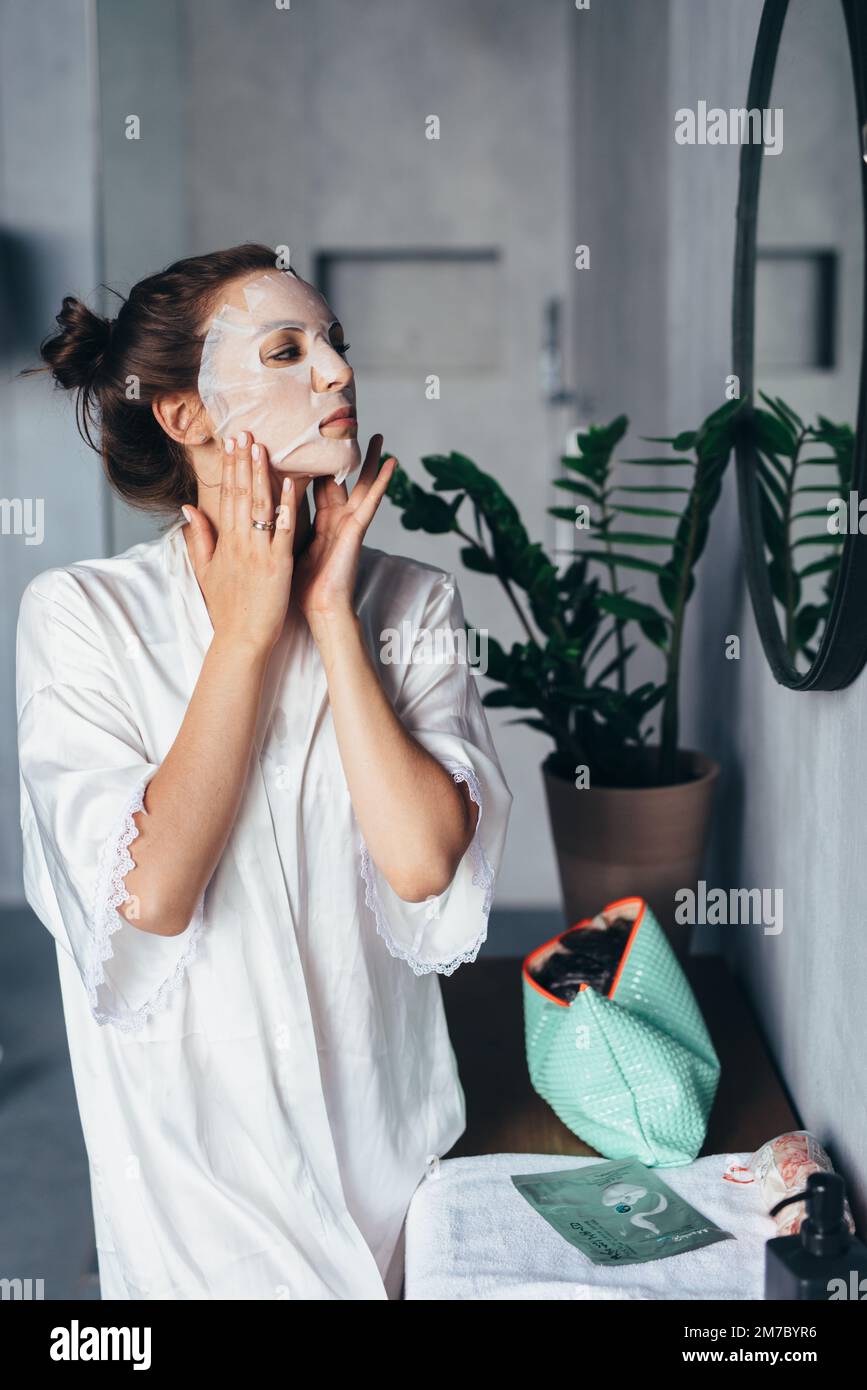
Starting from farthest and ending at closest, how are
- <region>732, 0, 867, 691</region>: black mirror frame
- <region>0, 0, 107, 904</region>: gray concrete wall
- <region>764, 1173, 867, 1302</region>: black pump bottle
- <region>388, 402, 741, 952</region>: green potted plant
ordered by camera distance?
<region>0, 0, 107, 904</region>: gray concrete wall, <region>388, 402, 741, 952</region>: green potted plant, <region>732, 0, 867, 691</region>: black mirror frame, <region>764, 1173, 867, 1302</region>: black pump bottle

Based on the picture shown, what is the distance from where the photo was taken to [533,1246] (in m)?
0.97

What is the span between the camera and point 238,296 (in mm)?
1015

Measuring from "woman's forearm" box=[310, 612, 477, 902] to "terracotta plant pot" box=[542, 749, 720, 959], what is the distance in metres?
0.46

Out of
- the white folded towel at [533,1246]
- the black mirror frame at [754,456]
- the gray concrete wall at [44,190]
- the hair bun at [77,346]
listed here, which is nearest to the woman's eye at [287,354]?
the hair bun at [77,346]

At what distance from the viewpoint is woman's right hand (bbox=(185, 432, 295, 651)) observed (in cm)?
97

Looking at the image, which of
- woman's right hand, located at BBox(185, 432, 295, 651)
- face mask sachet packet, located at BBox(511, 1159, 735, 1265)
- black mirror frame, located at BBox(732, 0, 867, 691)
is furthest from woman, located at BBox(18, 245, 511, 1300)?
black mirror frame, located at BBox(732, 0, 867, 691)

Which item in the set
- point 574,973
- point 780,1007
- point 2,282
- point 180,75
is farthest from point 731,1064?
point 180,75

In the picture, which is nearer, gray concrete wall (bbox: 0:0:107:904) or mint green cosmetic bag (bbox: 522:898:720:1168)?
mint green cosmetic bag (bbox: 522:898:720:1168)

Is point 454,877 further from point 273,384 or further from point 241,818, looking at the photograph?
point 273,384

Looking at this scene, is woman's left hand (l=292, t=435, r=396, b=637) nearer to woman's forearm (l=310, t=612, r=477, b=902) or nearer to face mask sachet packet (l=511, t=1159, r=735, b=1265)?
woman's forearm (l=310, t=612, r=477, b=902)

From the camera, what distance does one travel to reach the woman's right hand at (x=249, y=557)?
97 centimetres

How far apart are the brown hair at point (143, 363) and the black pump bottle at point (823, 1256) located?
2.55 feet

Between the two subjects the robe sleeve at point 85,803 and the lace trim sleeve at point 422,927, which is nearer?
the robe sleeve at point 85,803

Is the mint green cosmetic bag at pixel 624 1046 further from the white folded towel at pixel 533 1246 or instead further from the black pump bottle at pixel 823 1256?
the black pump bottle at pixel 823 1256
